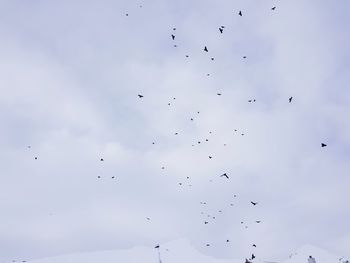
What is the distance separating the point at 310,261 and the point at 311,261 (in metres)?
0.19

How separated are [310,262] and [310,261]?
176 mm

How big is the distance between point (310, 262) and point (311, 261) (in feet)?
0.87

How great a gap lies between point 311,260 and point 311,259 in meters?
0.18

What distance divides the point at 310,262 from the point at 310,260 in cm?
43

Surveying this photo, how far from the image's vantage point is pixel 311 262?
81562 mm

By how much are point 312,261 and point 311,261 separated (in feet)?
0.69

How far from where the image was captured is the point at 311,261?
81.6 metres

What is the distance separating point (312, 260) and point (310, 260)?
0.35 m

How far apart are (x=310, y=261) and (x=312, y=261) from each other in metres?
0.35

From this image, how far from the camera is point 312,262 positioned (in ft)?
268

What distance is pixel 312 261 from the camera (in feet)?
268

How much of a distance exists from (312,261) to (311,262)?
27cm

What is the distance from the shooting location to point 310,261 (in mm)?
81688

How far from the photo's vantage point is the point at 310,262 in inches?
3214
